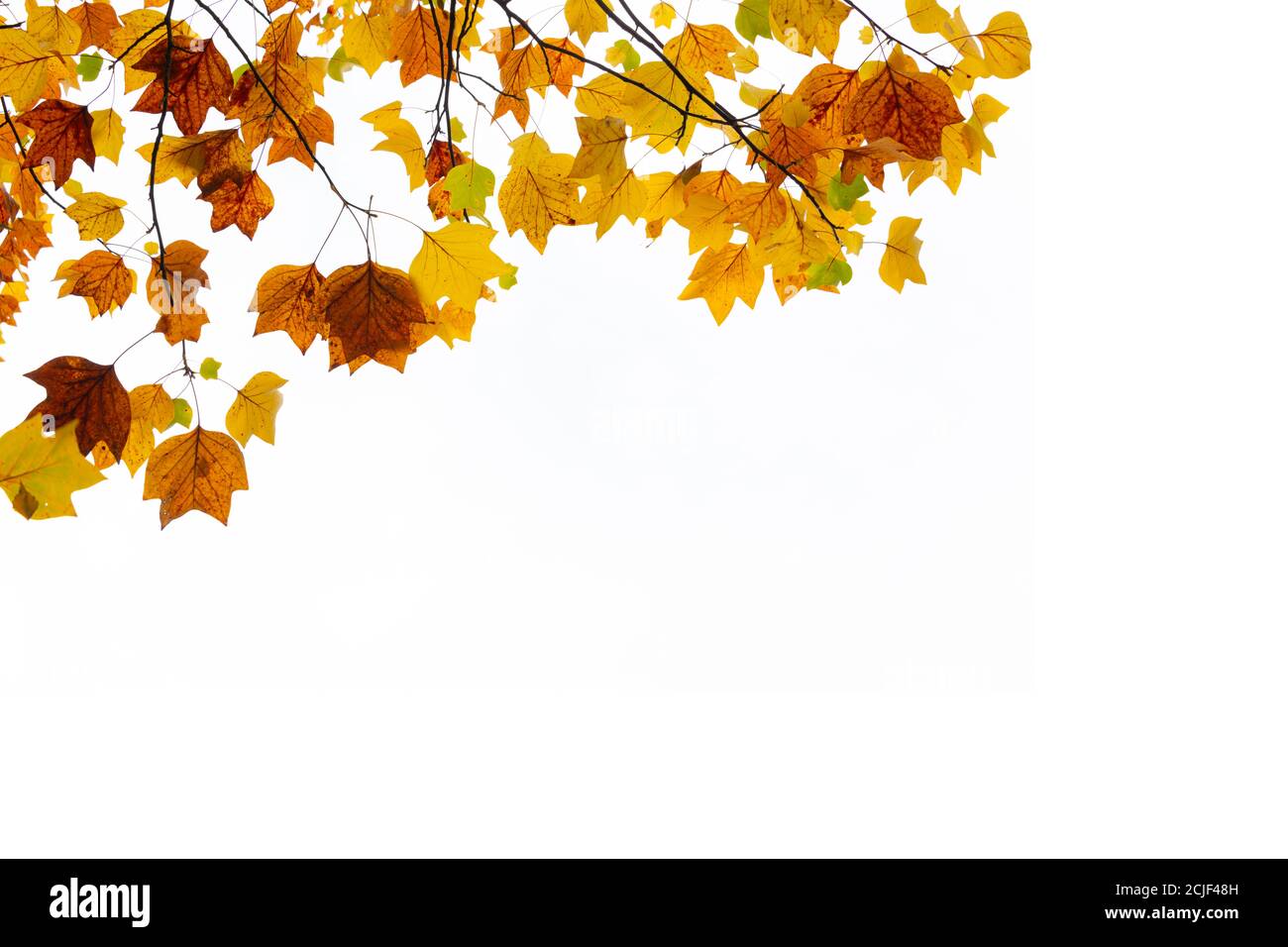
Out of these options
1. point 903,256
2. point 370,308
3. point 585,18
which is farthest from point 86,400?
point 903,256

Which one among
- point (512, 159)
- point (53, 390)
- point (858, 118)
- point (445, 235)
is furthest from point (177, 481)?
Answer: point (858, 118)

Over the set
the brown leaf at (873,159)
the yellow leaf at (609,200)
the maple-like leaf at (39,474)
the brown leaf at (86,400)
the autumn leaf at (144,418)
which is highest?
the yellow leaf at (609,200)

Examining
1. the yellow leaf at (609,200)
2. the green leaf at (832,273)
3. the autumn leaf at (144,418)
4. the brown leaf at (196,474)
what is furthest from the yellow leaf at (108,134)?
the green leaf at (832,273)

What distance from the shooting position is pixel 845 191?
2.35 feet

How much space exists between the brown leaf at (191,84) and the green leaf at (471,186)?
0.29 m

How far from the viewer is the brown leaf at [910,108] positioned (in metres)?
0.63

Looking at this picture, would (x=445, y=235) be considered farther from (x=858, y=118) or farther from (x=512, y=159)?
(x=858, y=118)

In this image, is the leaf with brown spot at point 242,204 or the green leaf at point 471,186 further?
the leaf with brown spot at point 242,204

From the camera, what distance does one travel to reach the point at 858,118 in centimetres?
66

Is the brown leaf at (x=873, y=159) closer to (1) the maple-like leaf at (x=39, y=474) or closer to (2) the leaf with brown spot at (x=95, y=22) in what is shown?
(1) the maple-like leaf at (x=39, y=474)

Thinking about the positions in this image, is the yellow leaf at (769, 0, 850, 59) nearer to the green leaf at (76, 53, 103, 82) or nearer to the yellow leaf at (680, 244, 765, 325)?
the yellow leaf at (680, 244, 765, 325)

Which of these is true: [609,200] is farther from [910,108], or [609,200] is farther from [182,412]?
[182,412]

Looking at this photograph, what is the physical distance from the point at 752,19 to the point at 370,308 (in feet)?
1.43

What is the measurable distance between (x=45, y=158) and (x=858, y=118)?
842mm
